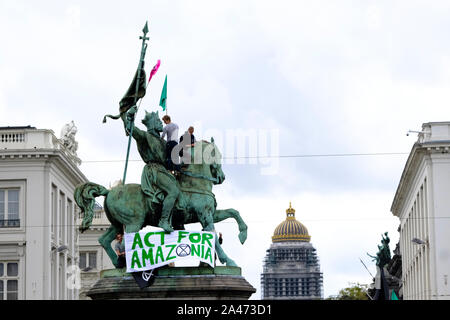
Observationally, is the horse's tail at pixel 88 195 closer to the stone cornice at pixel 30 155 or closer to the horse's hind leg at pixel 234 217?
the horse's hind leg at pixel 234 217

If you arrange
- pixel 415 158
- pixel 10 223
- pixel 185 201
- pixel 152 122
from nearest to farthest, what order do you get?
pixel 185 201 → pixel 152 122 → pixel 10 223 → pixel 415 158

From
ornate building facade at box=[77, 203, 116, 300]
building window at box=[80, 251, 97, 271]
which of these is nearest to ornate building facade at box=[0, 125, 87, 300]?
ornate building facade at box=[77, 203, 116, 300]

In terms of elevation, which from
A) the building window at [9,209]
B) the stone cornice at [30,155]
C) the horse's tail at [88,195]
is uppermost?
the stone cornice at [30,155]

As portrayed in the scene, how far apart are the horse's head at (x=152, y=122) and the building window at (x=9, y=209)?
2011 inches

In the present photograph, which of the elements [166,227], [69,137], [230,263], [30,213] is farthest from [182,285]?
[69,137]

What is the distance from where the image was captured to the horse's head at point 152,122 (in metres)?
33.5

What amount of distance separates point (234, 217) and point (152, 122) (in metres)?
3.42

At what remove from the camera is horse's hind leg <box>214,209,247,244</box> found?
33969 millimetres

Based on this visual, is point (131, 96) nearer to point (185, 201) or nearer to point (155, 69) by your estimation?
point (155, 69)

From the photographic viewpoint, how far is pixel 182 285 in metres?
32.4

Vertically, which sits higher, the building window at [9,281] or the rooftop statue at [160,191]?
the building window at [9,281]

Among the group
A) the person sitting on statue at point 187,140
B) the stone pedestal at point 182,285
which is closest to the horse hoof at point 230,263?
the stone pedestal at point 182,285
